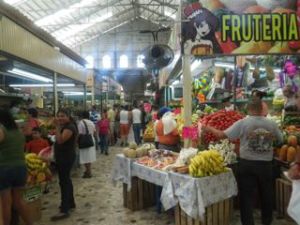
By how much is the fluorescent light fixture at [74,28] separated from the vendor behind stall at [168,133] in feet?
63.5

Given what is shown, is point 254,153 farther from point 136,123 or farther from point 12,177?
point 136,123

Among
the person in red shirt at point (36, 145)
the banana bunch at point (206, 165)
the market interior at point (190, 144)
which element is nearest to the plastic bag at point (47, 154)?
the market interior at point (190, 144)

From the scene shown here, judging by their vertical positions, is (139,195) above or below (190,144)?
below

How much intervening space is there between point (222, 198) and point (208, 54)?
203 centimetres

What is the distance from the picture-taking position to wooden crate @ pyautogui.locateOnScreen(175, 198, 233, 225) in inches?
161

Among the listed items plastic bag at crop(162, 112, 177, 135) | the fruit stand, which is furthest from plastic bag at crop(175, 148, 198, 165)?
plastic bag at crop(162, 112, 177, 135)

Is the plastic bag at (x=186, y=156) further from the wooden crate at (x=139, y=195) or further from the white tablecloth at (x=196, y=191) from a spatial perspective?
the wooden crate at (x=139, y=195)

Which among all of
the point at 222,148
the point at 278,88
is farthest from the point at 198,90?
the point at 222,148

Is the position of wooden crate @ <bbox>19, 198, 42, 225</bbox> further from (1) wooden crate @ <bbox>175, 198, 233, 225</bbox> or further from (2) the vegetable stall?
(1) wooden crate @ <bbox>175, 198, 233, 225</bbox>

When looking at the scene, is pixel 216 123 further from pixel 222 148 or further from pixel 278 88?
pixel 278 88

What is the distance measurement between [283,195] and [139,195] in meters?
2.11

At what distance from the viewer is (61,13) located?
20.3 meters

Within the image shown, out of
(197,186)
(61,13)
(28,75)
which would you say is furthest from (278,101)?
(61,13)

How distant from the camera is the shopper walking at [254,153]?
4051 millimetres
